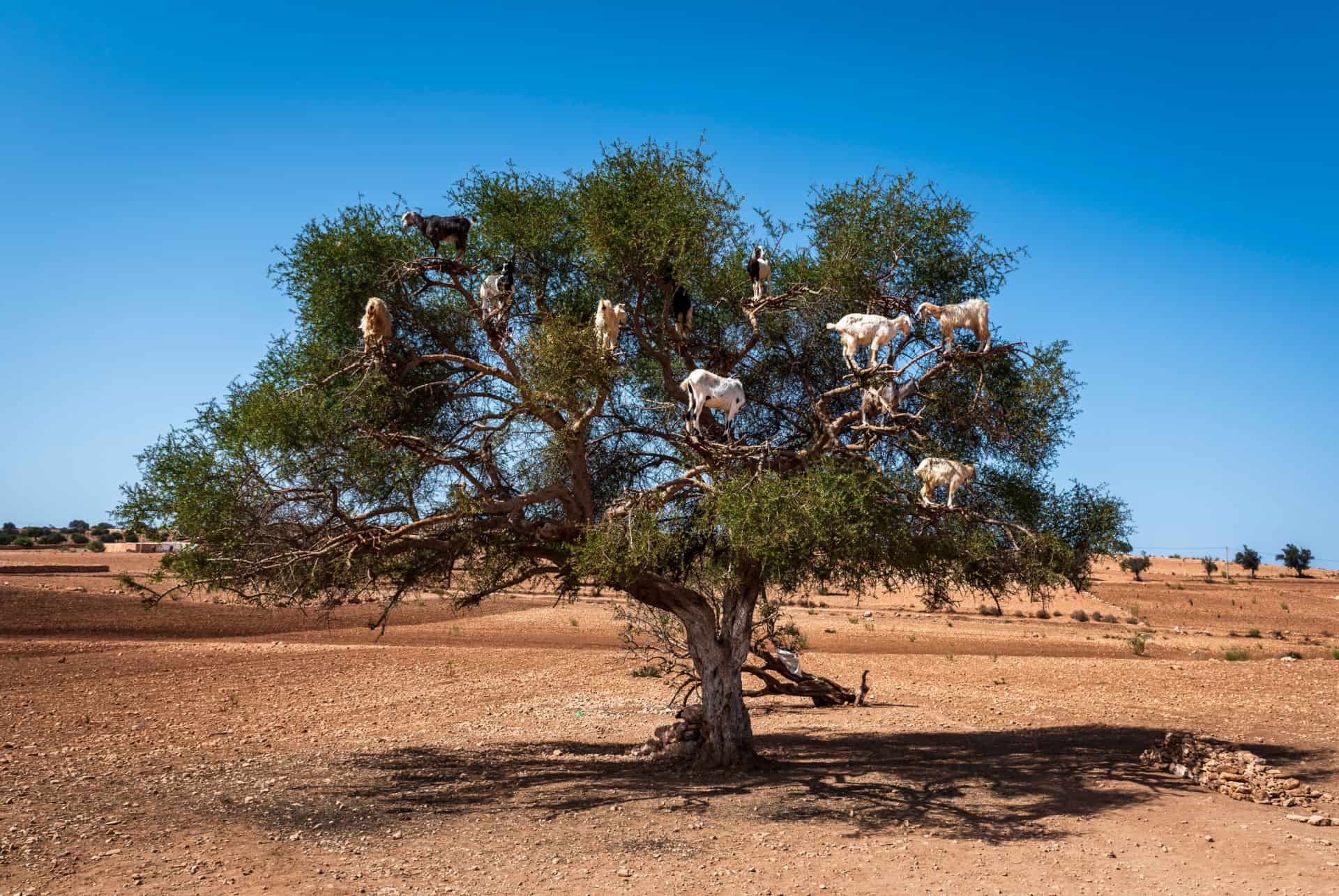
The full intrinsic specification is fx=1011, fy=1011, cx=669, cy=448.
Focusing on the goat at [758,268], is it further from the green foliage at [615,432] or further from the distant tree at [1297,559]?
the distant tree at [1297,559]

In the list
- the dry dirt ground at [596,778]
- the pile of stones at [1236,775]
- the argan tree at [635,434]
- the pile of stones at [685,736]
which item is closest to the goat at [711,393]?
the argan tree at [635,434]

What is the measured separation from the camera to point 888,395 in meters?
12.0

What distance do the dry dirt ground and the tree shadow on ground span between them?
64mm

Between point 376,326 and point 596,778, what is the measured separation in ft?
22.5

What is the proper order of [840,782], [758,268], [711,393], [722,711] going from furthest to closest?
1. [722,711]
2. [840,782]
3. [758,268]
4. [711,393]

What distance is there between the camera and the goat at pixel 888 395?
12.0 metres

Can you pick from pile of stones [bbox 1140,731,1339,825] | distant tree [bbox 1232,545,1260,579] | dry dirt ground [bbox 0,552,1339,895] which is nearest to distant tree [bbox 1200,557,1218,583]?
distant tree [bbox 1232,545,1260,579]

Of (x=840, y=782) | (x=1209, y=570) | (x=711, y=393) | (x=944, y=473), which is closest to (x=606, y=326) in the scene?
(x=711, y=393)

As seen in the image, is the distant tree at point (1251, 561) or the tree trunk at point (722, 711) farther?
the distant tree at point (1251, 561)

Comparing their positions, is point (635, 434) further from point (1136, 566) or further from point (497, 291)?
point (1136, 566)

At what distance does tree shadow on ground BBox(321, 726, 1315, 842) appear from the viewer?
12.1 meters

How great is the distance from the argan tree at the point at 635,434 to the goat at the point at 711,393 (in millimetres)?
677

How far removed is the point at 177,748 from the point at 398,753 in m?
3.50

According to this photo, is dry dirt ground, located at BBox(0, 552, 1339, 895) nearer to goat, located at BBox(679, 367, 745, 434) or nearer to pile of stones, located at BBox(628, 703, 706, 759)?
pile of stones, located at BBox(628, 703, 706, 759)
